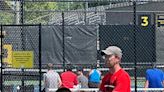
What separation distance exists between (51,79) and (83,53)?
208 centimetres

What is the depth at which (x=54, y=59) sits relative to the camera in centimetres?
1719

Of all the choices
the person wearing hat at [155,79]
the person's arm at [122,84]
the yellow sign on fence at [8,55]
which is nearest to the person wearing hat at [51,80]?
the yellow sign on fence at [8,55]

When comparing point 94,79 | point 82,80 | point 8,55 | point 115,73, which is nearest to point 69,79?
point 94,79

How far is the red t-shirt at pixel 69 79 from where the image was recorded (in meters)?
15.8

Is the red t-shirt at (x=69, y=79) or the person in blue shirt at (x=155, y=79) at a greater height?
the person in blue shirt at (x=155, y=79)

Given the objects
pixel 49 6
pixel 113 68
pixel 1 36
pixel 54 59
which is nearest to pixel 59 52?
pixel 54 59

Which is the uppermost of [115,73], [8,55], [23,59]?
[115,73]

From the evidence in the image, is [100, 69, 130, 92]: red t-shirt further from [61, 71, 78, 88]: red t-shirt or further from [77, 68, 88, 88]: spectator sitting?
[77, 68, 88, 88]: spectator sitting

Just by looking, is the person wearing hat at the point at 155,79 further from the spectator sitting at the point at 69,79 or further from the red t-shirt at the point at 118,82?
the red t-shirt at the point at 118,82

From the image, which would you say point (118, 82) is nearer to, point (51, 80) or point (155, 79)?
point (155, 79)

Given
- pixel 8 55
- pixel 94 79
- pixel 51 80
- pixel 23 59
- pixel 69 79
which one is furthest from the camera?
pixel 69 79

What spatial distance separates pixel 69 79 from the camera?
16.0 metres

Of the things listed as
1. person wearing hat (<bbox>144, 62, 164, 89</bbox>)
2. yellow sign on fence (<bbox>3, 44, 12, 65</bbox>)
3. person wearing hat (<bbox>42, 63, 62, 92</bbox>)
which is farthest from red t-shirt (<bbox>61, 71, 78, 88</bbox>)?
person wearing hat (<bbox>144, 62, 164, 89</bbox>)

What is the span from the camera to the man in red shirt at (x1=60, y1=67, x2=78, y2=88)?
51.9 feet
